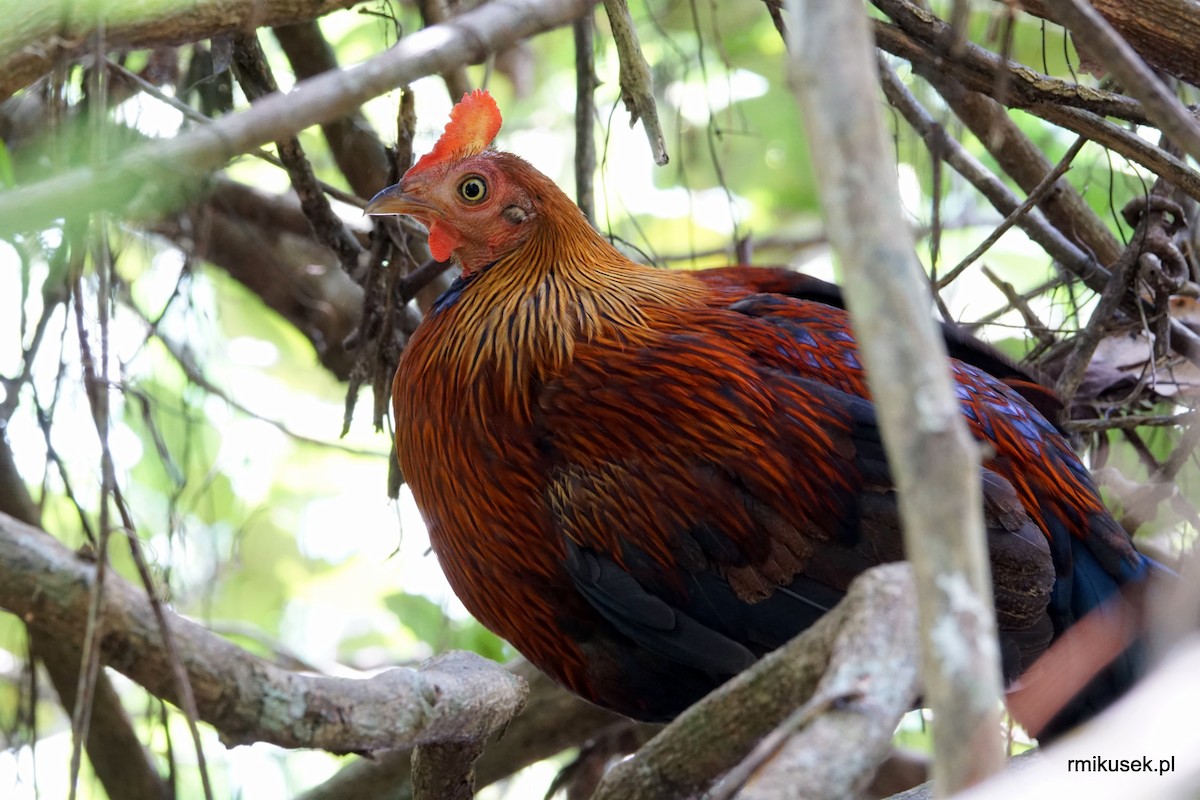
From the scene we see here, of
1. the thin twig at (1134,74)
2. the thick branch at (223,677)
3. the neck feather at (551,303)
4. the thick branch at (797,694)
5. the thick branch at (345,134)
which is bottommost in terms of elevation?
the thick branch at (797,694)

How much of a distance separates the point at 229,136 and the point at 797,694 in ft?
3.59

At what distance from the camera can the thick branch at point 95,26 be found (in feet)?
6.85

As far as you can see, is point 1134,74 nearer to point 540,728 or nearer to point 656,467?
point 656,467

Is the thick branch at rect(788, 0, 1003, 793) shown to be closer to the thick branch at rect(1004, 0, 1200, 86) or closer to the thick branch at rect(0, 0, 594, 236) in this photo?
the thick branch at rect(0, 0, 594, 236)

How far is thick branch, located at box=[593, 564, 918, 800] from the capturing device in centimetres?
151

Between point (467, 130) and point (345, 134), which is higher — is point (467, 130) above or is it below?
below

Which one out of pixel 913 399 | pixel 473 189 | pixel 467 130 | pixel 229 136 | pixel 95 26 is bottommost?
pixel 913 399

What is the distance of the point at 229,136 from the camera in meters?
1.60

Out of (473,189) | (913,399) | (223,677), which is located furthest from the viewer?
(473,189)

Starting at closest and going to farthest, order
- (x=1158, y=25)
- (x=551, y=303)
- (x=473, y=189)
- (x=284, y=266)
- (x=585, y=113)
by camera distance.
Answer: (x=1158, y=25)
(x=551, y=303)
(x=473, y=189)
(x=585, y=113)
(x=284, y=266)

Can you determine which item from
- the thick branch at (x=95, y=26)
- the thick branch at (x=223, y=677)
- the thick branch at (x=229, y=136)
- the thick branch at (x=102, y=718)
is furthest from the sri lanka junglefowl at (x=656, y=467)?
the thick branch at (x=102, y=718)

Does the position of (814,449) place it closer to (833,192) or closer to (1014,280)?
(833,192)

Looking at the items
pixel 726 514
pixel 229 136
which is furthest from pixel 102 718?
pixel 229 136

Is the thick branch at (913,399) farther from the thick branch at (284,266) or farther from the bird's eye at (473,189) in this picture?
the thick branch at (284,266)
